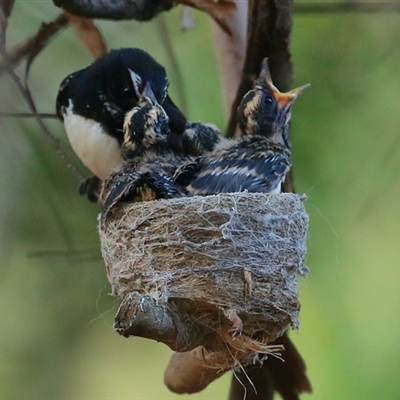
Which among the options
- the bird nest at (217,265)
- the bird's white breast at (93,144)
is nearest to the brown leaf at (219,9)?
the bird's white breast at (93,144)

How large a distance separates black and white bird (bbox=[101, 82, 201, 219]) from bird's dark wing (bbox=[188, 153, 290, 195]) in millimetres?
44

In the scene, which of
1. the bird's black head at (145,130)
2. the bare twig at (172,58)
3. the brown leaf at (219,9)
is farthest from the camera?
the bare twig at (172,58)

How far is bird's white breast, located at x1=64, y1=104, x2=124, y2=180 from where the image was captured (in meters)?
1.70

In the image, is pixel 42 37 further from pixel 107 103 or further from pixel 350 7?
pixel 350 7

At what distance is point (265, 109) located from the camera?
5.15ft

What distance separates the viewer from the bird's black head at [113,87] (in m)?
1.71

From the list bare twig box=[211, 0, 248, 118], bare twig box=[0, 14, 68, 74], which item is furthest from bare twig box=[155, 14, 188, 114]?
bare twig box=[0, 14, 68, 74]

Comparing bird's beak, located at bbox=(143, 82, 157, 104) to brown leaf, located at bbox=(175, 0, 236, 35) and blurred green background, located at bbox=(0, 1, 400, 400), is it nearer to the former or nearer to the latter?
brown leaf, located at bbox=(175, 0, 236, 35)

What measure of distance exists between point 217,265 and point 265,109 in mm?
458

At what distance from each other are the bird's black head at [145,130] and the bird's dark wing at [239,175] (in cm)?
12

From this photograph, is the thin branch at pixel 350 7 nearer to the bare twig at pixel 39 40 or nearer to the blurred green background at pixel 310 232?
the blurred green background at pixel 310 232

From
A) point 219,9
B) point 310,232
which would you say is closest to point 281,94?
point 219,9

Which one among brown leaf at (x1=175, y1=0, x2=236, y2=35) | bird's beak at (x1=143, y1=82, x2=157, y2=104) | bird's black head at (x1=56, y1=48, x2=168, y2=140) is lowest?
bird's black head at (x1=56, y1=48, x2=168, y2=140)

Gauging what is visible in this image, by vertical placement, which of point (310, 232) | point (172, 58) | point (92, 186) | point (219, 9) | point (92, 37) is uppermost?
point (219, 9)
